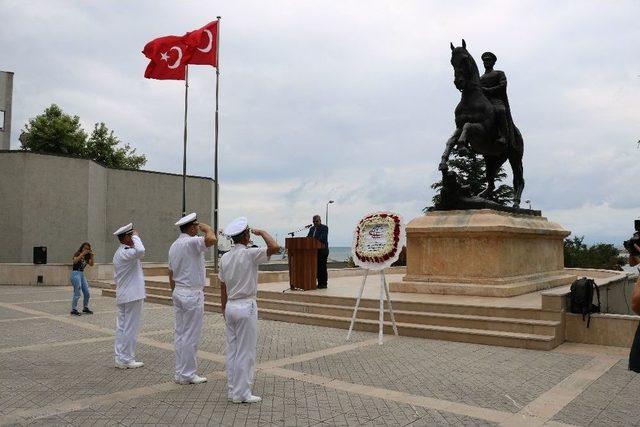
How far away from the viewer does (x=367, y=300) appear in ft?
35.6

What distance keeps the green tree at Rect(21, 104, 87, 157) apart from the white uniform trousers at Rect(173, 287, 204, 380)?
39.2 meters

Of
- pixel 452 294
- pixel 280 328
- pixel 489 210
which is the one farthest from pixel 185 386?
pixel 489 210

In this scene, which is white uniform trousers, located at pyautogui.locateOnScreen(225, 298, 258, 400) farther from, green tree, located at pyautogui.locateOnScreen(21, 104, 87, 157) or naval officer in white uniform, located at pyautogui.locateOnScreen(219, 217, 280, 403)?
green tree, located at pyautogui.locateOnScreen(21, 104, 87, 157)

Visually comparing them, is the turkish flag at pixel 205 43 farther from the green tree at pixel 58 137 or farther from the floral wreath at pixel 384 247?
the green tree at pixel 58 137

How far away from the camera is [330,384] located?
20.5 ft

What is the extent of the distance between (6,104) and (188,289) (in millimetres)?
36084

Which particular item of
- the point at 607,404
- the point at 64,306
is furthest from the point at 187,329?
the point at 64,306

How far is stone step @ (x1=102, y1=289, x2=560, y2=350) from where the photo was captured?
8.48m

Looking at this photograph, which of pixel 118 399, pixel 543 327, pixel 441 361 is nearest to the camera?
pixel 118 399

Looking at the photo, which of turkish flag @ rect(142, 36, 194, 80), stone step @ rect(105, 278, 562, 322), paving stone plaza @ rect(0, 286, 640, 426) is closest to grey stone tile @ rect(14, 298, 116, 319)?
paving stone plaza @ rect(0, 286, 640, 426)

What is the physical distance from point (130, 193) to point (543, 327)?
28.1 meters

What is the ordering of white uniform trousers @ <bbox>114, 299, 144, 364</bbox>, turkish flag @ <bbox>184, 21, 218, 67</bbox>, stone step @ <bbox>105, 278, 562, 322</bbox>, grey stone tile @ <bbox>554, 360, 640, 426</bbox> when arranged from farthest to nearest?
1. turkish flag @ <bbox>184, 21, 218, 67</bbox>
2. stone step @ <bbox>105, 278, 562, 322</bbox>
3. white uniform trousers @ <bbox>114, 299, 144, 364</bbox>
4. grey stone tile @ <bbox>554, 360, 640, 426</bbox>

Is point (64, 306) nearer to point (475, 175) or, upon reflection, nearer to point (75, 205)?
point (75, 205)

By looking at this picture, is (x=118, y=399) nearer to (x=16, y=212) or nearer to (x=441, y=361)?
(x=441, y=361)
